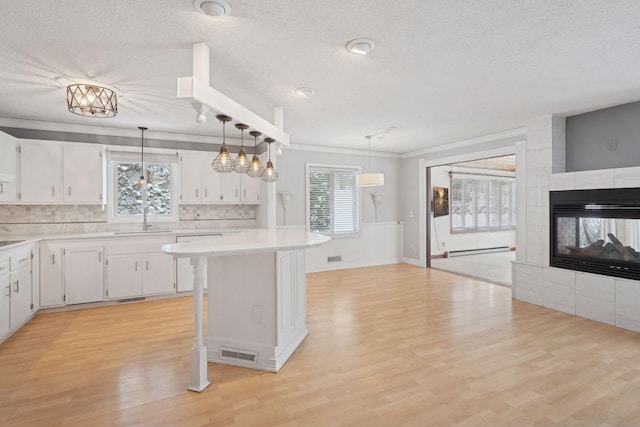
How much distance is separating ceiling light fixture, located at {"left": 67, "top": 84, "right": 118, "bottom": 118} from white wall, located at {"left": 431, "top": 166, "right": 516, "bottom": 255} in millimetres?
6736

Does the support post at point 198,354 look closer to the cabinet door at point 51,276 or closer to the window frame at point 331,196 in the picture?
the cabinet door at point 51,276

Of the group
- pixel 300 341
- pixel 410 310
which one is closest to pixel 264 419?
pixel 300 341

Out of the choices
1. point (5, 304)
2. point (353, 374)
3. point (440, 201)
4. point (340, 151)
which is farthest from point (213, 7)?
point (440, 201)

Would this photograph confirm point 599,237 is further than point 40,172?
No

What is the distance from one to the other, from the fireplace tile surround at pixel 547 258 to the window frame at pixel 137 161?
532cm

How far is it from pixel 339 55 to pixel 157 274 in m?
3.90

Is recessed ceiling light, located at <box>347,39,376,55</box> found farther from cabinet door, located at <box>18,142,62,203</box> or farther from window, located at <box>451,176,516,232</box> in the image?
window, located at <box>451,176,516,232</box>

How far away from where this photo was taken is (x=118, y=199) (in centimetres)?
502

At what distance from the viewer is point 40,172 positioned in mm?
4309

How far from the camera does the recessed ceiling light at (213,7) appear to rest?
187cm

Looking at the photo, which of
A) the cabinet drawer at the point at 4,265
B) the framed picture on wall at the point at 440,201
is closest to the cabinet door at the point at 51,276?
the cabinet drawer at the point at 4,265

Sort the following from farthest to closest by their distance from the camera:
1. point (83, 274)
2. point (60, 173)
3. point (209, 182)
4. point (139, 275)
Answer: point (209, 182)
point (139, 275)
point (60, 173)
point (83, 274)

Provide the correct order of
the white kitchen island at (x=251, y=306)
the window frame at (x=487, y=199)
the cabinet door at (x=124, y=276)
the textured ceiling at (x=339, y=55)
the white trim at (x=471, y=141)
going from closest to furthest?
the textured ceiling at (x=339, y=55), the white kitchen island at (x=251, y=306), the cabinet door at (x=124, y=276), the white trim at (x=471, y=141), the window frame at (x=487, y=199)

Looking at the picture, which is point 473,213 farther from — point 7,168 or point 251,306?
point 7,168
